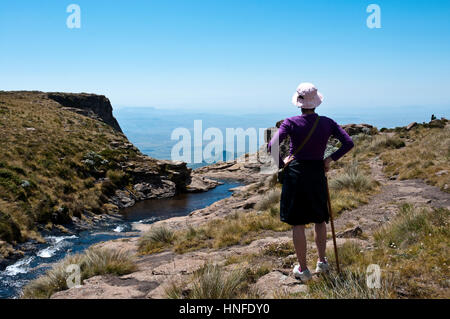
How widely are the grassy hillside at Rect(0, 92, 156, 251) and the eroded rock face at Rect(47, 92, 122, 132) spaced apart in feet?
49.1

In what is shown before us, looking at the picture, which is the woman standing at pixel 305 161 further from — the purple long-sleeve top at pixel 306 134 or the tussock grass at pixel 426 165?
the tussock grass at pixel 426 165

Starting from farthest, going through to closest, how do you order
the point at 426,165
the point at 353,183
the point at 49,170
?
the point at 49,170, the point at 426,165, the point at 353,183

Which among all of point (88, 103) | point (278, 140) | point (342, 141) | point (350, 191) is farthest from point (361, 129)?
point (88, 103)

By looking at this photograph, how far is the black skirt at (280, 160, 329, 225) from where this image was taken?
14.1 feet

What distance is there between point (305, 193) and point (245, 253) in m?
3.23

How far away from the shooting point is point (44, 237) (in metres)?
16.3

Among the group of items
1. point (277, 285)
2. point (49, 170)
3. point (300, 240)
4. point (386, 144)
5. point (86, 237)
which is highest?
point (386, 144)

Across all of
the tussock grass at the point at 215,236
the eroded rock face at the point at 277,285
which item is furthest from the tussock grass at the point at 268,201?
the eroded rock face at the point at 277,285

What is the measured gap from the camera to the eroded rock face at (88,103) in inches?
2276

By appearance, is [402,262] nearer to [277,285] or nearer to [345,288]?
[345,288]

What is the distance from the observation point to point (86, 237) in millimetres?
16953

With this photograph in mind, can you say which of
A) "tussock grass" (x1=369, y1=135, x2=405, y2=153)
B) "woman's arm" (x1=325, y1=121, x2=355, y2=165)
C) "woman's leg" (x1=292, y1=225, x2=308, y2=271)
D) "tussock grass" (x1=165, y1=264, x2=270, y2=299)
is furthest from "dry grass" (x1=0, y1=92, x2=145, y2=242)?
"tussock grass" (x1=369, y1=135, x2=405, y2=153)

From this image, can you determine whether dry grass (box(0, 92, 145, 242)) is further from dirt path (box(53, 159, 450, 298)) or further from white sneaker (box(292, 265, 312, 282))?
white sneaker (box(292, 265, 312, 282))
